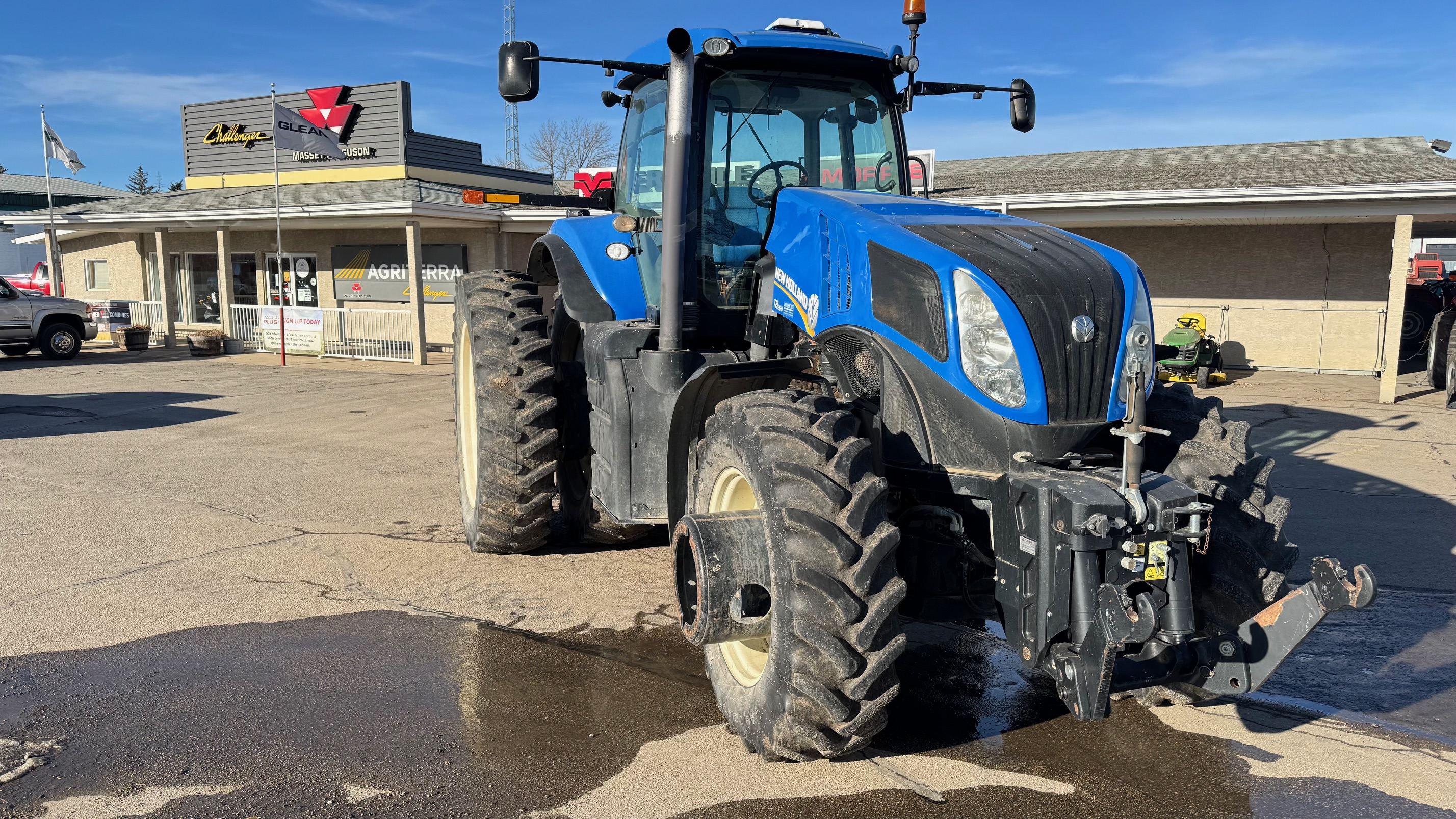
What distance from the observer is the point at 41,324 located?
770 inches

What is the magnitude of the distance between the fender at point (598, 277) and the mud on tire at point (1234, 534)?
9.23 ft

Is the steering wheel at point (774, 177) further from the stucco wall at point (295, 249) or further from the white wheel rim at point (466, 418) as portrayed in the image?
the stucco wall at point (295, 249)

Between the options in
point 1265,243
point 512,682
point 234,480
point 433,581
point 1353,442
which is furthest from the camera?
point 1265,243

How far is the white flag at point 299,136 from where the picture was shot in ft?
64.2

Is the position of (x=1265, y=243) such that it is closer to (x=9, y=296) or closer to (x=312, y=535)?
(x=312, y=535)

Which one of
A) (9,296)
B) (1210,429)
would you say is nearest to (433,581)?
(1210,429)

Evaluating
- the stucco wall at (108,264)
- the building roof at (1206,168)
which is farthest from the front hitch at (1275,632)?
the stucco wall at (108,264)

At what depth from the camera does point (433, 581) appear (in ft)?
19.0

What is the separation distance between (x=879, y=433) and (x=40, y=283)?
33204 millimetres

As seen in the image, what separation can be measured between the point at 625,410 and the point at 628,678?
1198 millimetres

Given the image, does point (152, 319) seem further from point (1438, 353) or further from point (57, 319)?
point (1438, 353)

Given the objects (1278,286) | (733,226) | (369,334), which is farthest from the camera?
(369,334)

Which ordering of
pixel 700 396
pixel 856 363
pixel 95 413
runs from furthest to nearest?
pixel 95 413 < pixel 700 396 < pixel 856 363

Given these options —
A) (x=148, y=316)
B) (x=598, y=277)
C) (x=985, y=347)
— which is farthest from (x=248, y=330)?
(x=985, y=347)
